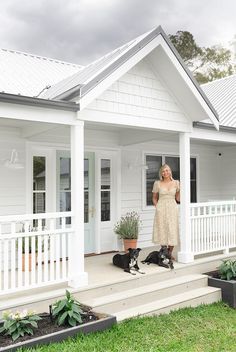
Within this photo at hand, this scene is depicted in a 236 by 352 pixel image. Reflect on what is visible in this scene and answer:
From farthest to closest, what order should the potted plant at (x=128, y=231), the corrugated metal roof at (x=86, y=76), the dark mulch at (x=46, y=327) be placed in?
the potted plant at (x=128, y=231), the corrugated metal roof at (x=86, y=76), the dark mulch at (x=46, y=327)

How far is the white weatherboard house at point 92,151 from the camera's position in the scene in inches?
202

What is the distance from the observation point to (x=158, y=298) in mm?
5625

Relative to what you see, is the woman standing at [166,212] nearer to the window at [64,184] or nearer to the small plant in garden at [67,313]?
the window at [64,184]

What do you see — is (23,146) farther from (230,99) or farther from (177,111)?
(230,99)

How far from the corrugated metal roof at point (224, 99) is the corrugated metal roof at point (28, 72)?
3.47m

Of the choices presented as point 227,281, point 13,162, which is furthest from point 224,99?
point 13,162

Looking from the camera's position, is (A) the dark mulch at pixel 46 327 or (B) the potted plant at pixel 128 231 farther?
(B) the potted plant at pixel 128 231

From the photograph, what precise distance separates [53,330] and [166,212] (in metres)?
3.04

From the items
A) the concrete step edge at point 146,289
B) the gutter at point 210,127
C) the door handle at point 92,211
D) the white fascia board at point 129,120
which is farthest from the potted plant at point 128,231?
the gutter at point 210,127

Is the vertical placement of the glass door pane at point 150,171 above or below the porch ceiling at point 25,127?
below

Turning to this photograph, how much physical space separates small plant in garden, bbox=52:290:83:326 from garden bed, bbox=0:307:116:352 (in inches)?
2.6

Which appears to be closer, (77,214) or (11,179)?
(77,214)

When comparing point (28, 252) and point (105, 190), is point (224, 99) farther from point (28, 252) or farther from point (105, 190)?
point (28, 252)

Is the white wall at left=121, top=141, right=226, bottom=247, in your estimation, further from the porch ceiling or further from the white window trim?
the porch ceiling
